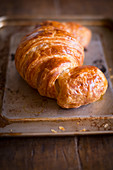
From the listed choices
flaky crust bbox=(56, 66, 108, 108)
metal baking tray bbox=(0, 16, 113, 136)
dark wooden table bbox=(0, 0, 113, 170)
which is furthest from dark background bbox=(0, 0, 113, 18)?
dark wooden table bbox=(0, 0, 113, 170)

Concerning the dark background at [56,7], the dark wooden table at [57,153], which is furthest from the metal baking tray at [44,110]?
the dark background at [56,7]

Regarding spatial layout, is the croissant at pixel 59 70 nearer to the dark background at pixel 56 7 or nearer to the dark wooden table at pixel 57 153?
the dark wooden table at pixel 57 153

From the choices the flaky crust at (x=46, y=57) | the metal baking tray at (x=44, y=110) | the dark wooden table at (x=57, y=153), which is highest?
the flaky crust at (x=46, y=57)

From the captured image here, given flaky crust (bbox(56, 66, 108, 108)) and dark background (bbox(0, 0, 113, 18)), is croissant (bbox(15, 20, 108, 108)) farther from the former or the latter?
dark background (bbox(0, 0, 113, 18))

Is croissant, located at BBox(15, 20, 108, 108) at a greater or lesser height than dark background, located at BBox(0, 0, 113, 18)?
lesser

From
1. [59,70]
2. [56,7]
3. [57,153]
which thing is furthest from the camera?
[56,7]

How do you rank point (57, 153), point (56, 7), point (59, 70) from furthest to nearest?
1. point (56, 7)
2. point (59, 70)
3. point (57, 153)

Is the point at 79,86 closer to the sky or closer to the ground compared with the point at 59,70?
closer to the ground

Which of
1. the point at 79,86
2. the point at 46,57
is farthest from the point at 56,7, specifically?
the point at 79,86

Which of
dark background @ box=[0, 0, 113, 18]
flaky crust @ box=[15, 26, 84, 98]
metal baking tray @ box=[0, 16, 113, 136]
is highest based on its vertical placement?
dark background @ box=[0, 0, 113, 18]

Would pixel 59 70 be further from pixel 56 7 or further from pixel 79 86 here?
pixel 56 7
